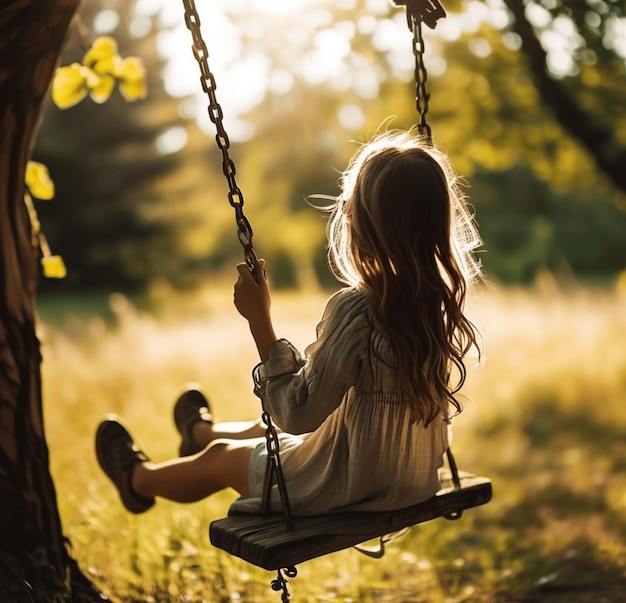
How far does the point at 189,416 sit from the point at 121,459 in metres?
0.36

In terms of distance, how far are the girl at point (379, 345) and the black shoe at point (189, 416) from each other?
748 mm

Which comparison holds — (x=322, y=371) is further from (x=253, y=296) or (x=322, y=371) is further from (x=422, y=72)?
(x=422, y=72)

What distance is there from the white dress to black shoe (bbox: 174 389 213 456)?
73 cm

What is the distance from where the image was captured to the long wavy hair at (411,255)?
7.25 ft

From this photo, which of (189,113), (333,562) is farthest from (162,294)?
(333,562)

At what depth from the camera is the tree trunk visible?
8.58 feet

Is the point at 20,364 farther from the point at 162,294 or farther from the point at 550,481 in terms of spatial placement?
the point at 162,294

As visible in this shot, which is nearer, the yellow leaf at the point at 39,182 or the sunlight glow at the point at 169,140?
the yellow leaf at the point at 39,182

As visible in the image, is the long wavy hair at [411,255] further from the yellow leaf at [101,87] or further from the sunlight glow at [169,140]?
the sunlight glow at [169,140]

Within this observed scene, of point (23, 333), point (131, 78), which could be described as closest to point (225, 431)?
point (23, 333)

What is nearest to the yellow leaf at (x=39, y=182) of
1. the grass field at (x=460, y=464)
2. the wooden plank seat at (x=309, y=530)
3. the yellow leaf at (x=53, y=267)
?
the yellow leaf at (x=53, y=267)

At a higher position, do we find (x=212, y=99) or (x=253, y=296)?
(x=212, y=99)

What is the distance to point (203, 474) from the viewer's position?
106 inches

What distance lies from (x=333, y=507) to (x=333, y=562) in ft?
4.83
